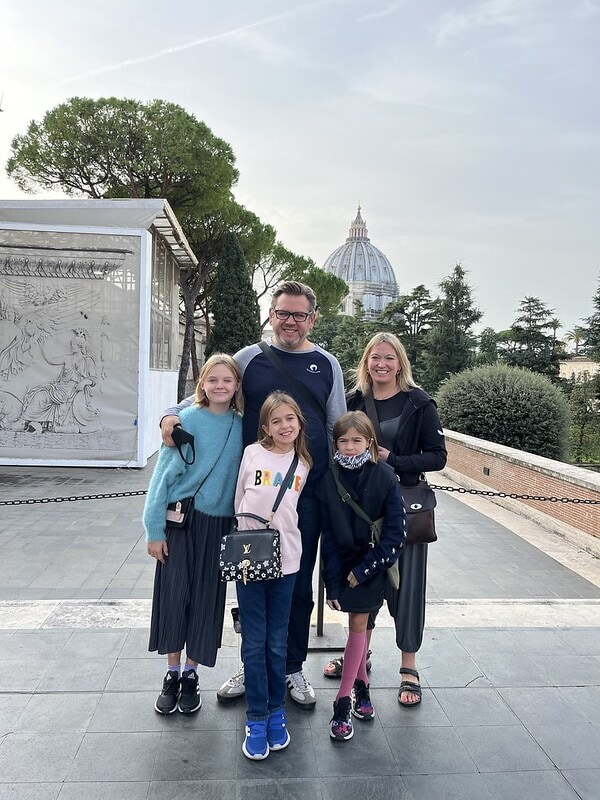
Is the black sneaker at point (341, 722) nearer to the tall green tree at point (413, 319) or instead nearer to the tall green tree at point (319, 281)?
the tall green tree at point (319, 281)

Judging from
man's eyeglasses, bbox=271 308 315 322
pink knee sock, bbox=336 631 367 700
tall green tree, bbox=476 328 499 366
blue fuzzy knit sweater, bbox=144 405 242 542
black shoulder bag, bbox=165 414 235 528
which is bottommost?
pink knee sock, bbox=336 631 367 700

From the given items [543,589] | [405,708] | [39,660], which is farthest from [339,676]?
[543,589]

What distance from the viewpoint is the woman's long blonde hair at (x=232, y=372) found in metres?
2.57

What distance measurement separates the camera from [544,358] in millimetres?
27125

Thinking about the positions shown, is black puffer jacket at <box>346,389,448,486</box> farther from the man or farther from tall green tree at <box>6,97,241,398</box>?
tall green tree at <box>6,97,241,398</box>

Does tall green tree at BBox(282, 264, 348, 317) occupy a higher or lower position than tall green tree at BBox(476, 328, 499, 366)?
higher

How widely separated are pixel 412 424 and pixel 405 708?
134cm

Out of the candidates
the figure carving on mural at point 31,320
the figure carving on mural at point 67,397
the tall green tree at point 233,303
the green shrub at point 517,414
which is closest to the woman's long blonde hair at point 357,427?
the figure carving on mural at point 67,397

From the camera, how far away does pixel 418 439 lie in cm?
287

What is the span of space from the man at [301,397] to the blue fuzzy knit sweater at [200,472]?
96 millimetres

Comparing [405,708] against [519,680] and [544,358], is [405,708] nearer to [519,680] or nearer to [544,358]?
[519,680]

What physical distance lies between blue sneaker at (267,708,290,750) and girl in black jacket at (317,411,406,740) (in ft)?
0.70

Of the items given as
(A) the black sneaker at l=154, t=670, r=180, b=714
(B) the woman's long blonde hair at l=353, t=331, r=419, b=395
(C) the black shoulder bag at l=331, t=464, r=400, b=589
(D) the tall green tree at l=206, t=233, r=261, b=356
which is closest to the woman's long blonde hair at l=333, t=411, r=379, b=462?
(C) the black shoulder bag at l=331, t=464, r=400, b=589

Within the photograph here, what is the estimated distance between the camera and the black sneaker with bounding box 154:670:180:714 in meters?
2.69
